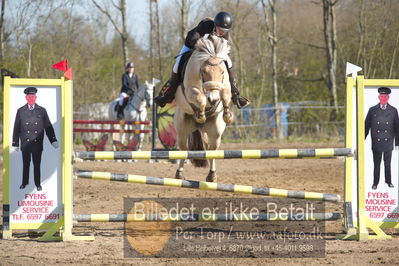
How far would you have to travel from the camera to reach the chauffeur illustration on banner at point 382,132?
18.1ft

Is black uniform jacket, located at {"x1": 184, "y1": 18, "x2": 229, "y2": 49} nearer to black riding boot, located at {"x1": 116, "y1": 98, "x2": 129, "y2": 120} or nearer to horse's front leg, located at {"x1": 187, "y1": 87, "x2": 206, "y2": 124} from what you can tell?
horse's front leg, located at {"x1": 187, "y1": 87, "x2": 206, "y2": 124}

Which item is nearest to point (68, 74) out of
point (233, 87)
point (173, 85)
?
point (173, 85)

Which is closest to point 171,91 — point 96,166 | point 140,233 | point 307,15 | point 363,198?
point 140,233

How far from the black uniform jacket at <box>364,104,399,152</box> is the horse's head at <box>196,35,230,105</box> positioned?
1610mm

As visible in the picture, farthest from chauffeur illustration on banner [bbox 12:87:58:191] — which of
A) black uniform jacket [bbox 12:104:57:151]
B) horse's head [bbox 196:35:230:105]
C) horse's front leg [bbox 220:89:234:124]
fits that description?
horse's front leg [bbox 220:89:234:124]

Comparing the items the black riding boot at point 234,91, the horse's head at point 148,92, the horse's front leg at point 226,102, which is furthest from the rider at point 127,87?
the horse's front leg at point 226,102

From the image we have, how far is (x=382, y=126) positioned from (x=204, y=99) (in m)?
1.99

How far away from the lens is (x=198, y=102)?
6520 millimetres

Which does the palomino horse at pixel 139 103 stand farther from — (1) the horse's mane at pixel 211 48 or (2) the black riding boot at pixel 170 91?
(1) the horse's mane at pixel 211 48

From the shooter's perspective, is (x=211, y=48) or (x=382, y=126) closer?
(x=382, y=126)

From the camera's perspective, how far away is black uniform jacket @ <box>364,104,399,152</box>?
18.1ft

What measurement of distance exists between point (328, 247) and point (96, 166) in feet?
26.3

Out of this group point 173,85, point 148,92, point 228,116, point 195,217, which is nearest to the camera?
point 195,217

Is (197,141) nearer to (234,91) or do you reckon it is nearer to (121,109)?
(234,91)
